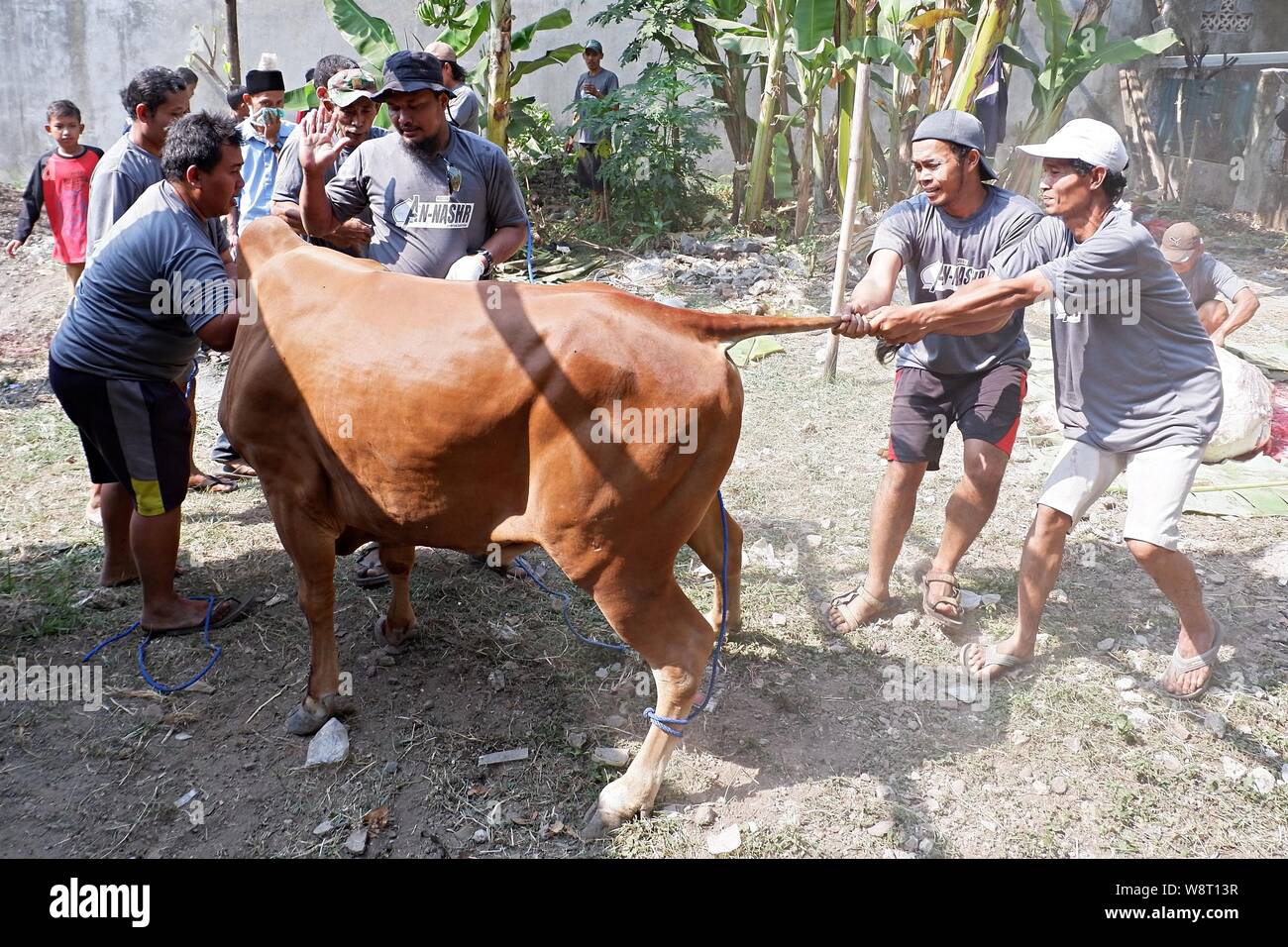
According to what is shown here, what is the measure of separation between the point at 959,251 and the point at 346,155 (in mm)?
3272

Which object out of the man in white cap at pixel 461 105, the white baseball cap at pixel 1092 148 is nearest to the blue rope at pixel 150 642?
the white baseball cap at pixel 1092 148

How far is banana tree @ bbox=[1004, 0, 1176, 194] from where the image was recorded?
9.77 m

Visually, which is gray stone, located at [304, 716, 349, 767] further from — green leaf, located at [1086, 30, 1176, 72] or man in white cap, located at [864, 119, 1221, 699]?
green leaf, located at [1086, 30, 1176, 72]

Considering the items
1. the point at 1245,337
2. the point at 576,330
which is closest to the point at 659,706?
the point at 576,330

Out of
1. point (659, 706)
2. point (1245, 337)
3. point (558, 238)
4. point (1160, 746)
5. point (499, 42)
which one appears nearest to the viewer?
point (659, 706)

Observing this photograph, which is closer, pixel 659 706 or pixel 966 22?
pixel 659 706

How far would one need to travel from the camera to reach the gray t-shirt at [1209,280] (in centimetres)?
664

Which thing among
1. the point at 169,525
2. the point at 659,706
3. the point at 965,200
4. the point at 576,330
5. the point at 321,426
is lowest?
the point at 659,706

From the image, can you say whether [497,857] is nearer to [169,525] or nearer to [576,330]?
[576,330]

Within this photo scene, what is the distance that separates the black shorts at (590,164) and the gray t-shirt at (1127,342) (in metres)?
8.60

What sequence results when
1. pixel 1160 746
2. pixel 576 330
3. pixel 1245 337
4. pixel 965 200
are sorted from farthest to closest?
pixel 1245 337 → pixel 965 200 → pixel 1160 746 → pixel 576 330

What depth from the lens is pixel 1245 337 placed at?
858 cm

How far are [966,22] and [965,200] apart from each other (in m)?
6.10

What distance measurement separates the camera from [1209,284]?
22.0ft
